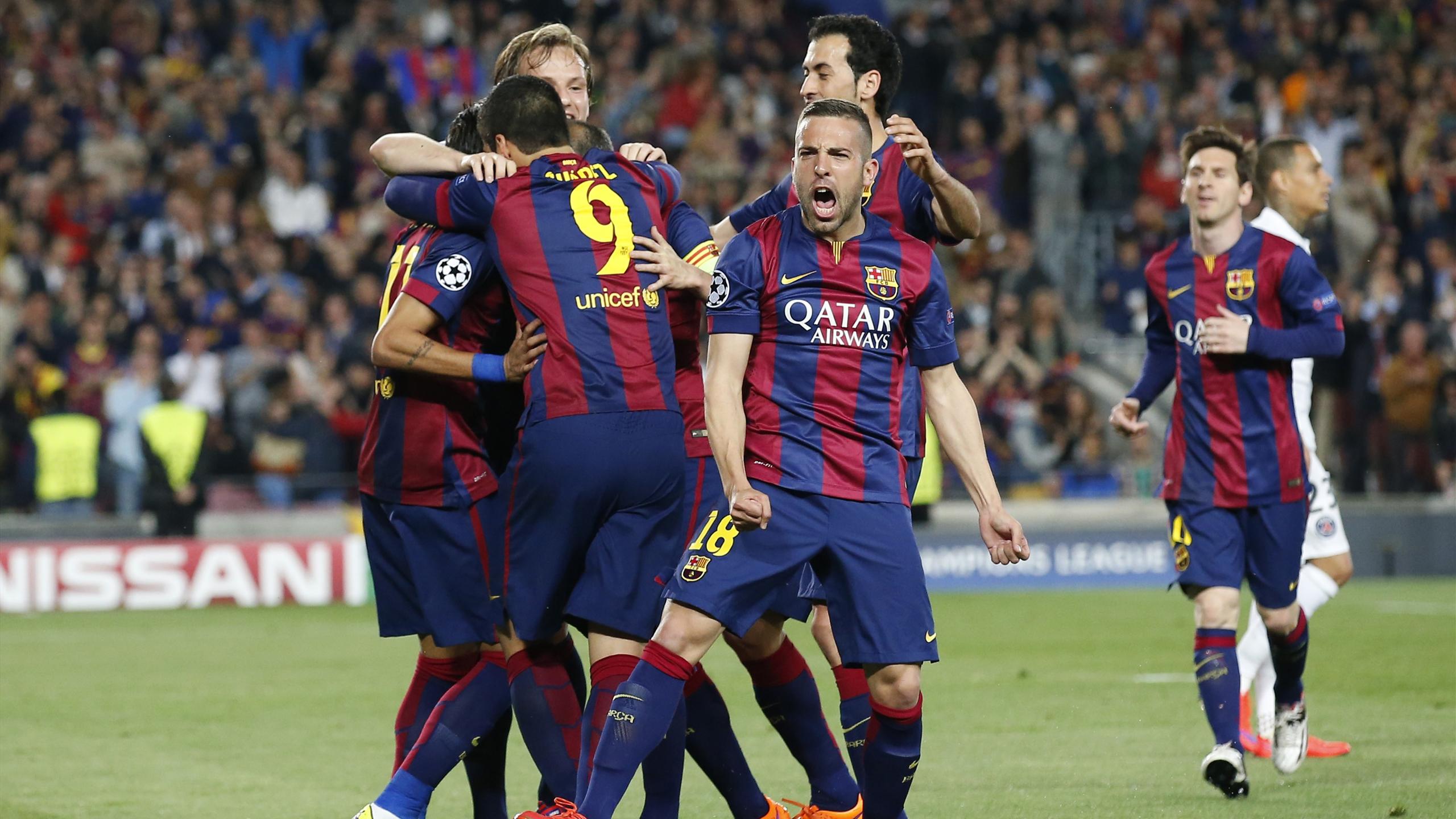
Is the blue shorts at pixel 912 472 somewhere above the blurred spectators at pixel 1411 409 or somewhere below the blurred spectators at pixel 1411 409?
above

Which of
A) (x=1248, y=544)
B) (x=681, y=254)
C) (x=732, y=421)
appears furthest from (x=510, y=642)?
(x=1248, y=544)

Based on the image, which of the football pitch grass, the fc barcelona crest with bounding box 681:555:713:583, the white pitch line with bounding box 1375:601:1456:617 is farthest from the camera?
the white pitch line with bounding box 1375:601:1456:617

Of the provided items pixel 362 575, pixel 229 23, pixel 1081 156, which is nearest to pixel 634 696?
pixel 362 575

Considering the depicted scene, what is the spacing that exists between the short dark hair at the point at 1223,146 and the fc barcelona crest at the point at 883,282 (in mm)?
2492

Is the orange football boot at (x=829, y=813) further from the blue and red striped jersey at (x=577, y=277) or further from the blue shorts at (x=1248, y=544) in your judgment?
the blue shorts at (x=1248, y=544)

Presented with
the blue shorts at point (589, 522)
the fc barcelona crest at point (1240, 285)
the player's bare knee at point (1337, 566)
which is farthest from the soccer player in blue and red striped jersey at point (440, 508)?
the player's bare knee at point (1337, 566)

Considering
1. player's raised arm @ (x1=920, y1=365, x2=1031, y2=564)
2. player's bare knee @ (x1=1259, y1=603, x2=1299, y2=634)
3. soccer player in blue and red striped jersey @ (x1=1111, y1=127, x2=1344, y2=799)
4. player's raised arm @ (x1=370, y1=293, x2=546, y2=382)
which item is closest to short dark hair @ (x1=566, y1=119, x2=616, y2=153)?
player's raised arm @ (x1=370, y1=293, x2=546, y2=382)

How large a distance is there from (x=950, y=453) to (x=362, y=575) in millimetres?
10914

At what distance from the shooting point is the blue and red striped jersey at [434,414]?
5.83 meters

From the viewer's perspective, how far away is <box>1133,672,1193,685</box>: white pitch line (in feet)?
33.2

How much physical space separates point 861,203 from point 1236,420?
243 centimetres

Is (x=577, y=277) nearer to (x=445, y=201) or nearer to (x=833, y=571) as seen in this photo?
(x=445, y=201)

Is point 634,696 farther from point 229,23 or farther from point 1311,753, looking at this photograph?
point 229,23

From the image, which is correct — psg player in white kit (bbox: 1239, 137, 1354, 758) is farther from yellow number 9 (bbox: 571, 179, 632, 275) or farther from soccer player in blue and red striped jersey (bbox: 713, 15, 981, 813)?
yellow number 9 (bbox: 571, 179, 632, 275)
